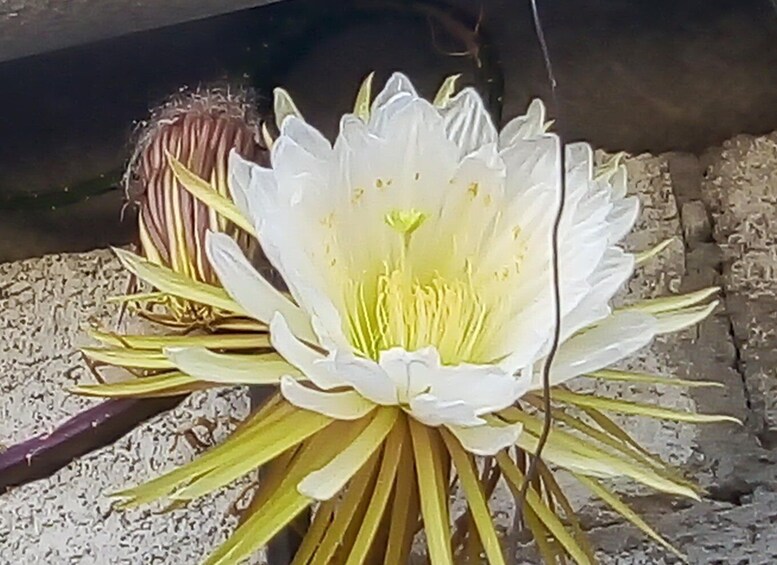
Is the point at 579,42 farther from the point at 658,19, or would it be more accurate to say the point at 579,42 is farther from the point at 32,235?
the point at 32,235

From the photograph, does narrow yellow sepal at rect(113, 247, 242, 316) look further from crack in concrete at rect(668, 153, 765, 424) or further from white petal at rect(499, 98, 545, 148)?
crack in concrete at rect(668, 153, 765, 424)

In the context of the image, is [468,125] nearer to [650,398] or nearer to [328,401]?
[328,401]

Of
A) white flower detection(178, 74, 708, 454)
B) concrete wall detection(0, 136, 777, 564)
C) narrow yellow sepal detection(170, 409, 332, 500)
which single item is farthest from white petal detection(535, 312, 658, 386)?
concrete wall detection(0, 136, 777, 564)

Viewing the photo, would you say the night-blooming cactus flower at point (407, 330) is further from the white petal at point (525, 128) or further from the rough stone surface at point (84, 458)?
the rough stone surface at point (84, 458)

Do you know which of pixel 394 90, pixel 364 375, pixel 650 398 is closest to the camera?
pixel 364 375

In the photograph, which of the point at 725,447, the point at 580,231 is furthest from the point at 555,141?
the point at 725,447

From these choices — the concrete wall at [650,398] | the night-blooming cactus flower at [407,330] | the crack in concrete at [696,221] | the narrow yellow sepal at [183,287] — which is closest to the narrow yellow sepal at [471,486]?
the night-blooming cactus flower at [407,330]

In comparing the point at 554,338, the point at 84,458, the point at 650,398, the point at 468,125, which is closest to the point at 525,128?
the point at 468,125
